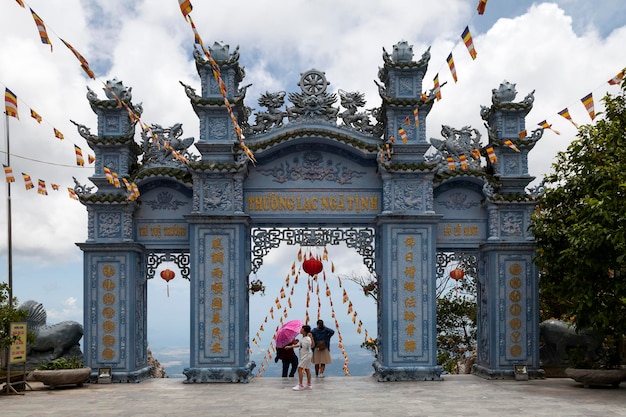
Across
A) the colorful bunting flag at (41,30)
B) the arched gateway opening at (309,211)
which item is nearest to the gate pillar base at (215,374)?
the arched gateway opening at (309,211)

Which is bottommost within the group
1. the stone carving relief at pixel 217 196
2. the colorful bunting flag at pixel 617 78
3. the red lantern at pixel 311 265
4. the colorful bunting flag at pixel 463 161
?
the red lantern at pixel 311 265

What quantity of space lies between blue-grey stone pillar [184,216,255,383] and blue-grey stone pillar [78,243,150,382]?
117 cm

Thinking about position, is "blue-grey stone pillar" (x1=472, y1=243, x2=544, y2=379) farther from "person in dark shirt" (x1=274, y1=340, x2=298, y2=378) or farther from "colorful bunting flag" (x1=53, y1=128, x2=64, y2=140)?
"colorful bunting flag" (x1=53, y1=128, x2=64, y2=140)

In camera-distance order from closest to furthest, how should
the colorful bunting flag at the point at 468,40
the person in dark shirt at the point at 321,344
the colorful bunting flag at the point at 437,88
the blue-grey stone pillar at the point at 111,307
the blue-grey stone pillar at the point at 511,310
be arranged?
the colorful bunting flag at the point at 468,40, the colorful bunting flag at the point at 437,88, the blue-grey stone pillar at the point at 111,307, the blue-grey stone pillar at the point at 511,310, the person in dark shirt at the point at 321,344

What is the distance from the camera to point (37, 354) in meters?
13.5

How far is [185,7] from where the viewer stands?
26.5 ft

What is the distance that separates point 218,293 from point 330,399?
10.7ft

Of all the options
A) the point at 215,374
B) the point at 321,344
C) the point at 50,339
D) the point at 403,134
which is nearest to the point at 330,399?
the point at 321,344

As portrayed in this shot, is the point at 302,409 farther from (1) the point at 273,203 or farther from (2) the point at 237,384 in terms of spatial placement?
(1) the point at 273,203

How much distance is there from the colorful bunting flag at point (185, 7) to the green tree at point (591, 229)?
6.37 m

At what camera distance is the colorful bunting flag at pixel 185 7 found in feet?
26.3

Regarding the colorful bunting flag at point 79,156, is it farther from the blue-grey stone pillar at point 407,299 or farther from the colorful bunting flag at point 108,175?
the blue-grey stone pillar at point 407,299

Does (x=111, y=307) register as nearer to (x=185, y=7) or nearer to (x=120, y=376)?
(x=120, y=376)

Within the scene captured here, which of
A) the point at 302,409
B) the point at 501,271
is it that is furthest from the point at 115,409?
the point at 501,271
